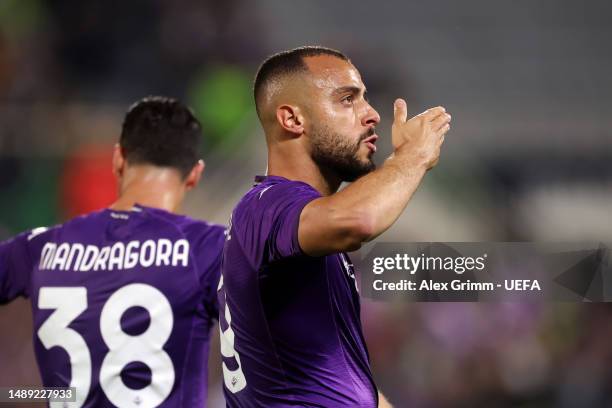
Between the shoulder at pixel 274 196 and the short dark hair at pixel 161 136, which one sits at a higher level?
the short dark hair at pixel 161 136

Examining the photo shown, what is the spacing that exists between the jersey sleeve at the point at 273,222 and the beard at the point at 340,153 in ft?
0.59

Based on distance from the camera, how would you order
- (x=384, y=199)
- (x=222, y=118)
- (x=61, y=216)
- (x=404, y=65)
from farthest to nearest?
(x=404, y=65) → (x=222, y=118) → (x=61, y=216) → (x=384, y=199)

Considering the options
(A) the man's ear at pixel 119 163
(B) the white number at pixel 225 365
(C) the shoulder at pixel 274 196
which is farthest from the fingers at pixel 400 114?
(A) the man's ear at pixel 119 163

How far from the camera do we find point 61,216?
5.58 metres

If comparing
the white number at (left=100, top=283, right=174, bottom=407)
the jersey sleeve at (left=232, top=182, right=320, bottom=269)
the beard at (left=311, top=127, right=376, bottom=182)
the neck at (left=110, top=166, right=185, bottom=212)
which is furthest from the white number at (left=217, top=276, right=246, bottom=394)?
the neck at (left=110, top=166, right=185, bottom=212)

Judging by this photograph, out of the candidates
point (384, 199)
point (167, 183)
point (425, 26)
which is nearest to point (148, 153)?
point (167, 183)

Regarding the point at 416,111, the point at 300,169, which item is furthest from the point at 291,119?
the point at 416,111

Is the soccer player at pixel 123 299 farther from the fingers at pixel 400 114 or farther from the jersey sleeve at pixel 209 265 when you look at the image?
the fingers at pixel 400 114

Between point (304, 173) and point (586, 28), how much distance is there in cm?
658

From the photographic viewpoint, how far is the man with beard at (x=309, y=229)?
172cm

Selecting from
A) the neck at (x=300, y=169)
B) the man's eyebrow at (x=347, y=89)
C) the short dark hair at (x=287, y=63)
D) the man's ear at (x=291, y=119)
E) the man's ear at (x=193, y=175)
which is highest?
the short dark hair at (x=287, y=63)

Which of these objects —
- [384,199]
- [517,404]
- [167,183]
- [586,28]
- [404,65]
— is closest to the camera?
[384,199]

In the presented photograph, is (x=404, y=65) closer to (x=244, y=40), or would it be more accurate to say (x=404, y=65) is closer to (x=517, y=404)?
(x=244, y=40)

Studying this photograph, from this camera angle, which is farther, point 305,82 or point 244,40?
point 244,40
